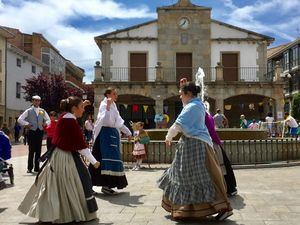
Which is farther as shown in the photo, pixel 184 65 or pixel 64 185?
pixel 184 65

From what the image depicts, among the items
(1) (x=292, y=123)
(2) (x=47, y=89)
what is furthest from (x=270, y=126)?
(2) (x=47, y=89)

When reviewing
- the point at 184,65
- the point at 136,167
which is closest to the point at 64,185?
the point at 136,167

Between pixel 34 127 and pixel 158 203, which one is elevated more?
pixel 34 127

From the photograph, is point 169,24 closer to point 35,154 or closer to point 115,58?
point 115,58

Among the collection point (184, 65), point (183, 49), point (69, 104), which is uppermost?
point (183, 49)

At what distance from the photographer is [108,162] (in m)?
7.56

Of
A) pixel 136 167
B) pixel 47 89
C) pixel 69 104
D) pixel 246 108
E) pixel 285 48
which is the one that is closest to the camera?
pixel 69 104

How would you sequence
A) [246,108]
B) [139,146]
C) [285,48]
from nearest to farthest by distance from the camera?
1. [139,146]
2. [246,108]
3. [285,48]

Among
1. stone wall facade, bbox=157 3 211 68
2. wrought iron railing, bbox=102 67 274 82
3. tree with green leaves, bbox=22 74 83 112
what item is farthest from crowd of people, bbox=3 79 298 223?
tree with green leaves, bbox=22 74 83 112

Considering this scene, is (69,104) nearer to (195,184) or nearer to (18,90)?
(195,184)

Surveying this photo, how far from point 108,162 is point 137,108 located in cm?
2590

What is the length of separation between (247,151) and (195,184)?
23.5 feet

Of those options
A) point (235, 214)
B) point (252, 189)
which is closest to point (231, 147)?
point (252, 189)

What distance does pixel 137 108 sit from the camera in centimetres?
3344
